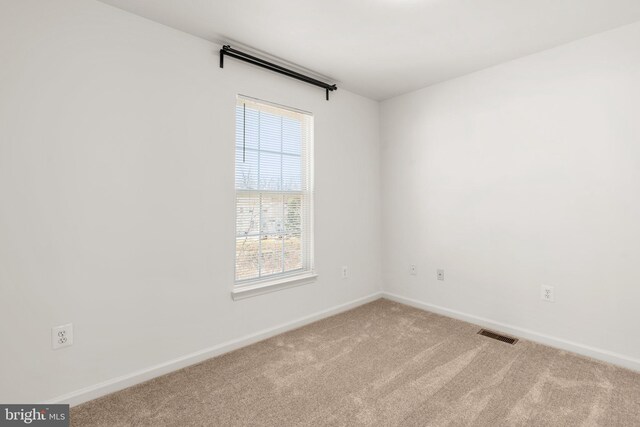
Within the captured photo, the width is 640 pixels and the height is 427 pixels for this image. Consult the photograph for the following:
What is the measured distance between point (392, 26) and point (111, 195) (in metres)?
2.24

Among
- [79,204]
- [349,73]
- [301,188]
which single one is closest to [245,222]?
[301,188]

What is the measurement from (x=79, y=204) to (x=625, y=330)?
3.81 m

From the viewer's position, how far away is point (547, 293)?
101 inches

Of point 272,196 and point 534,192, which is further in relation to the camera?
point 272,196

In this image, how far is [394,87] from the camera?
11.0 feet

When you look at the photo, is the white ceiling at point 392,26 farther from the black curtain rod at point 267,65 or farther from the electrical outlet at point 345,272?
the electrical outlet at point 345,272

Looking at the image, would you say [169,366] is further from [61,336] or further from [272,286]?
[272,286]

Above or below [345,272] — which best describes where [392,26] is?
above

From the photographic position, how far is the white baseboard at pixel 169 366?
183 centimetres

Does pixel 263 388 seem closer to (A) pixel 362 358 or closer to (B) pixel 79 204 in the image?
(A) pixel 362 358

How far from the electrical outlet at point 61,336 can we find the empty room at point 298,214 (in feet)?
0.05

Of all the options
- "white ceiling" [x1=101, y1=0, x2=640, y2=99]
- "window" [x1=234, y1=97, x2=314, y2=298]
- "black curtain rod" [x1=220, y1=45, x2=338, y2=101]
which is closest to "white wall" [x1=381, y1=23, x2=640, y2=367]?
"white ceiling" [x1=101, y1=0, x2=640, y2=99]

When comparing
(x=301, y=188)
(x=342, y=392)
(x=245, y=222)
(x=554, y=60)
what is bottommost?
(x=342, y=392)

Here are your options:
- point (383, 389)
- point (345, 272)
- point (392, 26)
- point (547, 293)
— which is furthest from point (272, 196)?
point (547, 293)
